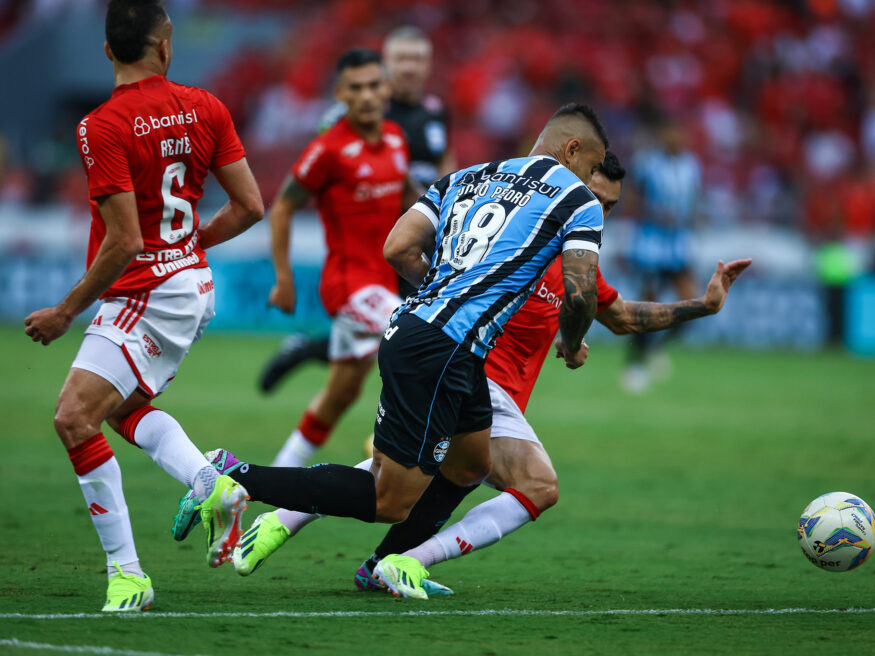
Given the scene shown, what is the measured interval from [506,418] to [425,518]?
601 millimetres

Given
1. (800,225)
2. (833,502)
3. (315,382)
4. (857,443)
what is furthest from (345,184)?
(800,225)

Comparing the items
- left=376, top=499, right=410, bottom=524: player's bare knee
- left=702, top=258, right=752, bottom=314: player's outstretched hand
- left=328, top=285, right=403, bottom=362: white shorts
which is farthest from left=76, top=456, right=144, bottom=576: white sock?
left=328, top=285, right=403, bottom=362: white shorts

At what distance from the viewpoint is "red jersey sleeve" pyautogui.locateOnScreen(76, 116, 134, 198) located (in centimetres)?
455

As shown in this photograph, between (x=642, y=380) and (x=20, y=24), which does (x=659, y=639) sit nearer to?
(x=642, y=380)

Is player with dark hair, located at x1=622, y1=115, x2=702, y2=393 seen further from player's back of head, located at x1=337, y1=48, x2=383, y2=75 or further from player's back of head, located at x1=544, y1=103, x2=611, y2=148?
player's back of head, located at x1=544, y1=103, x2=611, y2=148

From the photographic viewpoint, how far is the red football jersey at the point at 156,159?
181 inches

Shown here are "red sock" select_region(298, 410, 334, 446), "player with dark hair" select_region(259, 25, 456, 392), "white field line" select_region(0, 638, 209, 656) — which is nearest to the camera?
"white field line" select_region(0, 638, 209, 656)

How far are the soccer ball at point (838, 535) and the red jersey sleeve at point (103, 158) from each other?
10.7 ft

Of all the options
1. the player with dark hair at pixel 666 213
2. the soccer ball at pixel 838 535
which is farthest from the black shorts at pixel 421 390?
the player with dark hair at pixel 666 213

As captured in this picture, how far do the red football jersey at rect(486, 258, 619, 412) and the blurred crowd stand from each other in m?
14.4

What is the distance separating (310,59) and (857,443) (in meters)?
15.1

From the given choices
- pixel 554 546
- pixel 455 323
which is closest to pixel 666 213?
pixel 554 546

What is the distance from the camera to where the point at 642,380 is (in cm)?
1421

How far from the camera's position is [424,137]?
358 inches
